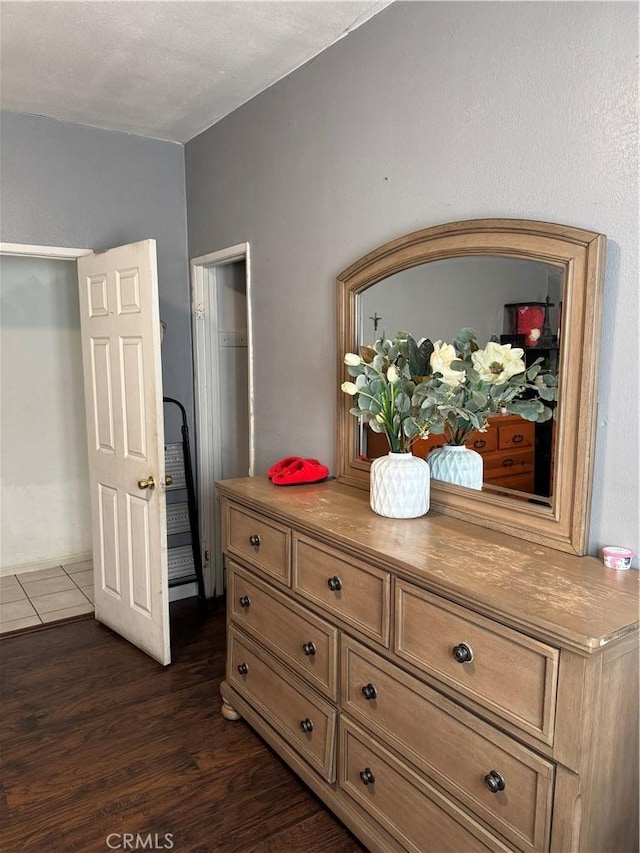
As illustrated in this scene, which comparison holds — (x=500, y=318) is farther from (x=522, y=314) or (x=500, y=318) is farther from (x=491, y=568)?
(x=491, y=568)

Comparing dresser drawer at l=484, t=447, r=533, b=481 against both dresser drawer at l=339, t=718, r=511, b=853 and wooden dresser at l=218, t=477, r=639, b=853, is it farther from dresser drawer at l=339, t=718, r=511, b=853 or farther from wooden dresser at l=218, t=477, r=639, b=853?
dresser drawer at l=339, t=718, r=511, b=853

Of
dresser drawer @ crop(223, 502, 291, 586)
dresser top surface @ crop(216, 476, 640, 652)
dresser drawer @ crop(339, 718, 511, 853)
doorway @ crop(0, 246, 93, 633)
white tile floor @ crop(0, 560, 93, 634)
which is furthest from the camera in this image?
doorway @ crop(0, 246, 93, 633)

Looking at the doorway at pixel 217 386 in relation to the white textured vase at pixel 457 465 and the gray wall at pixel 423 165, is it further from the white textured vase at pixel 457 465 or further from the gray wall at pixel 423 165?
the white textured vase at pixel 457 465

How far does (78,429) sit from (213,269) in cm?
175

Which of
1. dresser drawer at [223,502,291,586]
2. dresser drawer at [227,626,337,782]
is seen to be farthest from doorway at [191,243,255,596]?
dresser drawer at [227,626,337,782]

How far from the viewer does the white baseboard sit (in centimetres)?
422

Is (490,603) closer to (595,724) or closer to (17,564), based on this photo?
(595,724)

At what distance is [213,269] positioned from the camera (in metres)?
3.53

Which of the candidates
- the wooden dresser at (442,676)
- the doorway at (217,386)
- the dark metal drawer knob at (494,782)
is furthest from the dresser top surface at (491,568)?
the doorway at (217,386)

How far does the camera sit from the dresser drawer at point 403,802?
4.82ft

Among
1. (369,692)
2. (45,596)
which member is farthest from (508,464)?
(45,596)

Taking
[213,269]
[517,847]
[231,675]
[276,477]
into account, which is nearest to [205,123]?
[213,269]

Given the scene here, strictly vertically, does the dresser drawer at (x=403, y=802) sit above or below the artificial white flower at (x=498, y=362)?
below

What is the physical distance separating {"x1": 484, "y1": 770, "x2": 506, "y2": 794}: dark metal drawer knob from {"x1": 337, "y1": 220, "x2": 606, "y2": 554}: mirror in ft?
1.87
